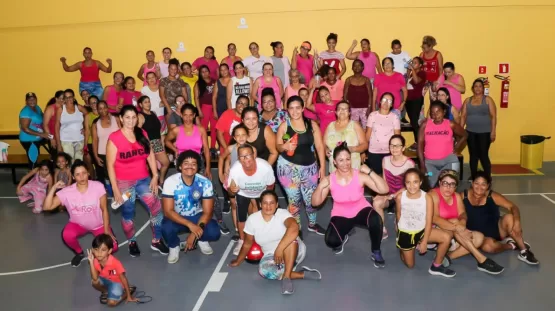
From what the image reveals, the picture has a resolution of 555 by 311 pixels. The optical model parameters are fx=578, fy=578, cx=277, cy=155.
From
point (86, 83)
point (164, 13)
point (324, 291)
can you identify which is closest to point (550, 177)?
point (324, 291)

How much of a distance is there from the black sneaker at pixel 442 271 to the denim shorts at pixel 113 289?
3.49 meters

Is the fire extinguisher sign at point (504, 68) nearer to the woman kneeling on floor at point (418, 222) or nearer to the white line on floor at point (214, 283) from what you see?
the woman kneeling on floor at point (418, 222)

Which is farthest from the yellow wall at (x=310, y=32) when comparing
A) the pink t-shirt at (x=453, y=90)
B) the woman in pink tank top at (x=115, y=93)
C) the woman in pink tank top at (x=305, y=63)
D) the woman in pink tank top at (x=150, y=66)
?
the woman in pink tank top at (x=115, y=93)

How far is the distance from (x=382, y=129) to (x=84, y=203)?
→ 13.7 feet

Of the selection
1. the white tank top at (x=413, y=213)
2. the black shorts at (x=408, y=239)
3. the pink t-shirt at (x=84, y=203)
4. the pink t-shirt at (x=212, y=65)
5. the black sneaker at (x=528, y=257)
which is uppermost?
the pink t-shirt at (x=212, y=65)

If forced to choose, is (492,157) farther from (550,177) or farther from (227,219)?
(227,219)

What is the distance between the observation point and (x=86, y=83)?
12.7 m

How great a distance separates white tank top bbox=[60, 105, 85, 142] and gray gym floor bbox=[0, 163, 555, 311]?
2833 mm

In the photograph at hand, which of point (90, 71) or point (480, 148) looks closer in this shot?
point (480, 148)

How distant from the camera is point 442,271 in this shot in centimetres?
666

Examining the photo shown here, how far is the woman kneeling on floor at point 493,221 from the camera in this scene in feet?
22.8

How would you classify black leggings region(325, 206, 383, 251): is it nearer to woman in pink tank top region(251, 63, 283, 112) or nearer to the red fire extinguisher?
woman in pink tank top region(251, 63, 283, 112)

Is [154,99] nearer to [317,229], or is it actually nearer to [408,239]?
[317,229]

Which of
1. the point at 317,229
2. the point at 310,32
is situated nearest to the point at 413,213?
the point at 317,229
